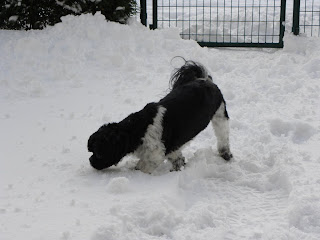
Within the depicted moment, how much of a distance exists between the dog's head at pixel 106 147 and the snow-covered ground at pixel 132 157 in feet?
0.42

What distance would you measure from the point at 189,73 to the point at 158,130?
96cm

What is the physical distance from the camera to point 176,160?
571 cm

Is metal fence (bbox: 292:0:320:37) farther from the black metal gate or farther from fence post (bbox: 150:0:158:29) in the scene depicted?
fence post (bbox: 150:0:158:29)

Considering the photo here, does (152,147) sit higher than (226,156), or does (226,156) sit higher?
(152,147)

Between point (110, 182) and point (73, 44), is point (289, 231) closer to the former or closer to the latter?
point (110, 182)

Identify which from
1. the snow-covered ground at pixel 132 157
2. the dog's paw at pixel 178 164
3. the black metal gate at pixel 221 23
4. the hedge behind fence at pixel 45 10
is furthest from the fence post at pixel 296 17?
the dog's paw at pixel 178 164

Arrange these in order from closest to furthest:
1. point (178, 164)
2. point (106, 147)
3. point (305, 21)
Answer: point (106, 147) < point (178, 164) < point (305, 21)

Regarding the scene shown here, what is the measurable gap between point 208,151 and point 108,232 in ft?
8.56

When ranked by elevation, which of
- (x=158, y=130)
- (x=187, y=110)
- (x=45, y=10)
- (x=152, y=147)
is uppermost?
(x=45, y=10)

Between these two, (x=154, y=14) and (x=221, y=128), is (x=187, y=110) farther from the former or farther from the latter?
(x=154, y=14)

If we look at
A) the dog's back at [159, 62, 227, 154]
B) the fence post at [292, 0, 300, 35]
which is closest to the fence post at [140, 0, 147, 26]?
the fence post at [292, 0, 300, 35]

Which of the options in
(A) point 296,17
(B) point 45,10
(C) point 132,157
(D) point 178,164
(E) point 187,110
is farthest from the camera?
(A) point 296,17

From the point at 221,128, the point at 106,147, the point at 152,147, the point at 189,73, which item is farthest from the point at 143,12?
the point at 106,147

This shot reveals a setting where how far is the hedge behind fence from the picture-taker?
10.6 meters
